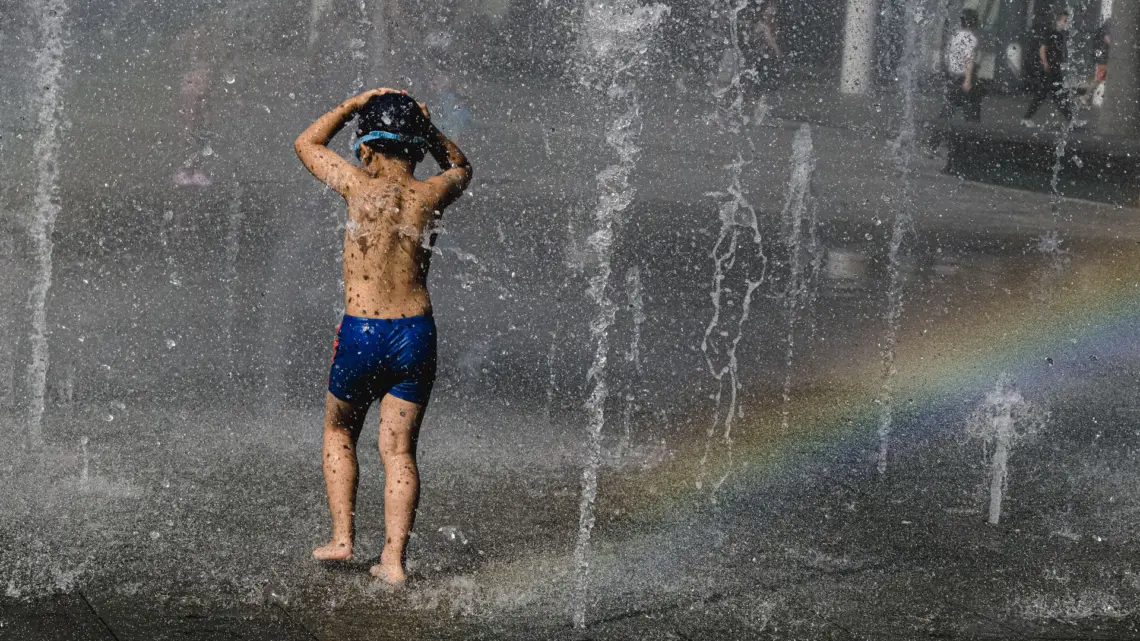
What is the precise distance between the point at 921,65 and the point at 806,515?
15.3ft

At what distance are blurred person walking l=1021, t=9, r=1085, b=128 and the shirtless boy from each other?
556 cm

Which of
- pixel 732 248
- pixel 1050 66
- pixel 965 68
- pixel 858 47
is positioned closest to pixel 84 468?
pixel 732 248

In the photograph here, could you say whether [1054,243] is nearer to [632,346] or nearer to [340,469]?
[632,346]

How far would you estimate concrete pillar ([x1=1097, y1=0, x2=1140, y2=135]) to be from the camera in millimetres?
8758

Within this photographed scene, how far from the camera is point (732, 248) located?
7.72m

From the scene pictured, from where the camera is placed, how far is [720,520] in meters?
4.91

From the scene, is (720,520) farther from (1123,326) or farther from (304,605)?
(1123,326)

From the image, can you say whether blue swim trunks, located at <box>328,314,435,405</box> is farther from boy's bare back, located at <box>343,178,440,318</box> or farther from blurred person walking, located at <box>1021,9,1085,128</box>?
Result: blurred person walking, located at <box>1021,9,1085,128</box>

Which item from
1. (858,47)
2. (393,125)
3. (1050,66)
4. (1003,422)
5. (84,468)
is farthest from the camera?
(1050,66)

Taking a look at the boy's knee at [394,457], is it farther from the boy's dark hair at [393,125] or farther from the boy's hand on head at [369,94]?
the boy's hand on head at [369,94]

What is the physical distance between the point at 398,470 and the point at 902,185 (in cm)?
525

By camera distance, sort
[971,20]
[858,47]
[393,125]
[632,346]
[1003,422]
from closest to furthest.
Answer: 1. [393,125]
2. [1003,422]
3. [632,346]
4. [858,47]
5. [971,20]

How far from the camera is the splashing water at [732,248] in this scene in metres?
6.61

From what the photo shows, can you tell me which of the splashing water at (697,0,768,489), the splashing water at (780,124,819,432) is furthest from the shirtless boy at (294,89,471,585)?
the splashing water at (780,124,819,432)
